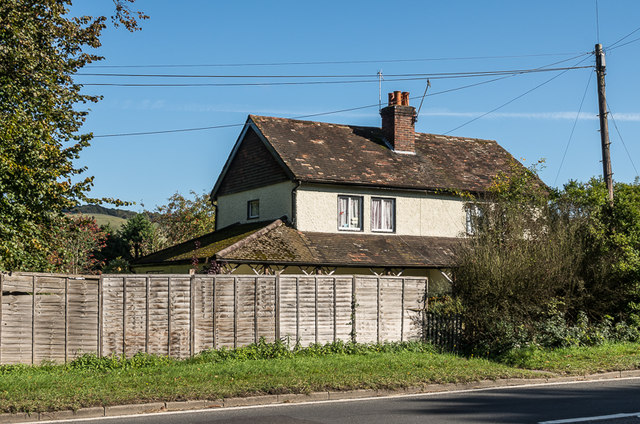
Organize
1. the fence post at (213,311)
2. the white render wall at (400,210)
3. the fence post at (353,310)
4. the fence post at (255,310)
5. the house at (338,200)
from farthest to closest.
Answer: the white render wall at (400,210) < the house at (338,200) < the fence post at (353,310) < the fence post at (255,310) < the fence post at (213,311)

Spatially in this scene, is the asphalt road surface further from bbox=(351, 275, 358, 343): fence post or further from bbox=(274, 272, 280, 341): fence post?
bbox=(274, 272, 280, 341): fence post

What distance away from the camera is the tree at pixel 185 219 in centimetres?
4778

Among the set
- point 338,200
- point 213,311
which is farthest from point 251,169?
point 213,311

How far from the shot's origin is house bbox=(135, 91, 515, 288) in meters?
24.9

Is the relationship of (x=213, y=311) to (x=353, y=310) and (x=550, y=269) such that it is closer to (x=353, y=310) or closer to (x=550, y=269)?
(x=353, y=310)

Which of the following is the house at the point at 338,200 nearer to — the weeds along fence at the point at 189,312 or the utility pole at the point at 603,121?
the utility pole at the point at 603,121

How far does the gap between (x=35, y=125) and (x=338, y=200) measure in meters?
13.6

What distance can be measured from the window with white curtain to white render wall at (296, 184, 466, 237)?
0.19 m

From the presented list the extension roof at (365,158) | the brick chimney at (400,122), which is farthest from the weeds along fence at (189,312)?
the brick chimney at (400,122)

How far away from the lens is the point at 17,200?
16391 mm

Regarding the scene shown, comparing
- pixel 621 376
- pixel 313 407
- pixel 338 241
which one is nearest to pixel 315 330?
pixel 313 407

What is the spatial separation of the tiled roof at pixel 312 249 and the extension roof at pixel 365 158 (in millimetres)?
2254

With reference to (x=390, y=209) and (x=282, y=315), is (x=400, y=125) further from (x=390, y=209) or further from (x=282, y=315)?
(x=282, y=315)

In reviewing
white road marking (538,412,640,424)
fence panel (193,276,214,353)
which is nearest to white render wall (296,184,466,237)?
fence panel (193,276,214,353)
